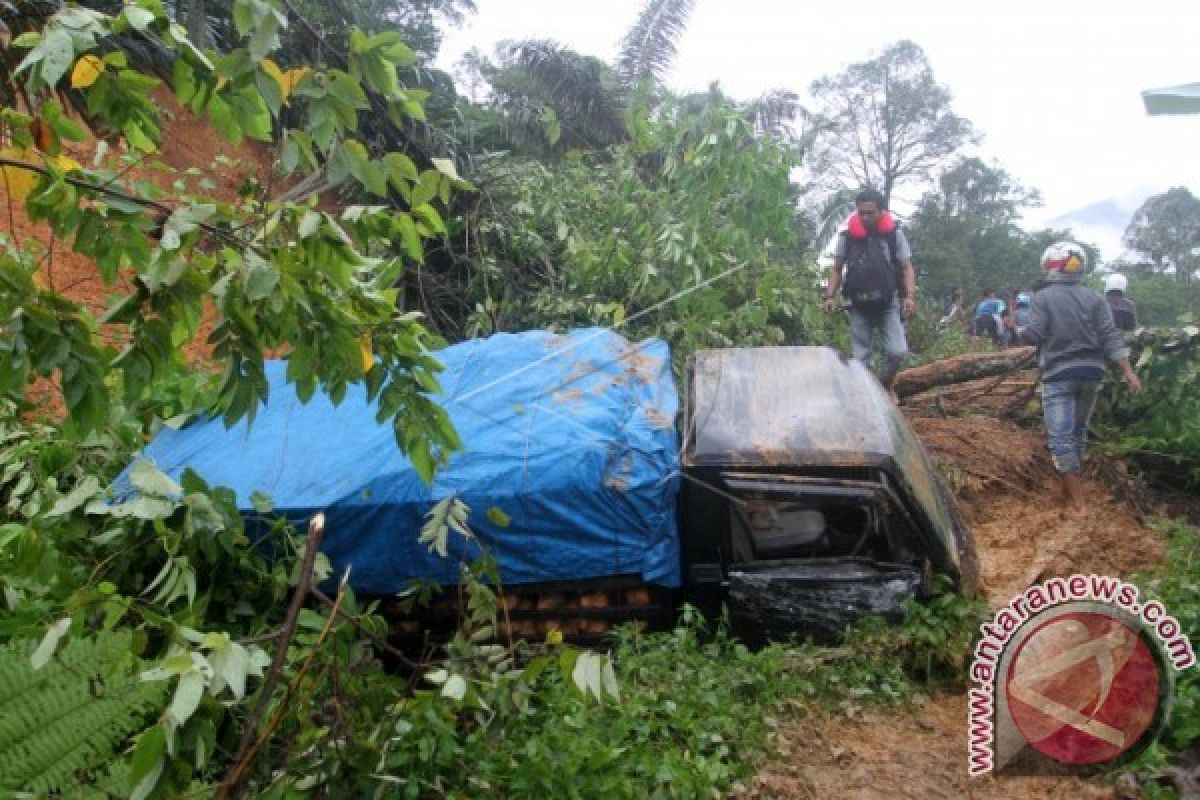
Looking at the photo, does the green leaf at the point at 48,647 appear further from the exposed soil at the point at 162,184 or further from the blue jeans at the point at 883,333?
the blue jeans at the point at 883,333

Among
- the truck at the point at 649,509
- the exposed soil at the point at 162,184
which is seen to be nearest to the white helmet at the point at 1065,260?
the truck at the point at 649,509

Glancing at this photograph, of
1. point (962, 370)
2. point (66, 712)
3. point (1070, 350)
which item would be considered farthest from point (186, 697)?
point (962, 370)

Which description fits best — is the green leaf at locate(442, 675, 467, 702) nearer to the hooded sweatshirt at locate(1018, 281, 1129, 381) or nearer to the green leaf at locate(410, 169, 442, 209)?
the green leaf at locate(410, 169, 442, 209)

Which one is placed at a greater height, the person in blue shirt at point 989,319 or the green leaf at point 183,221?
the green leaf at point 183,221

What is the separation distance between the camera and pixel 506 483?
11.2ft

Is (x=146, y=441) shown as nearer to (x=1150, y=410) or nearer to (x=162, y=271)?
(x=162, y=271)

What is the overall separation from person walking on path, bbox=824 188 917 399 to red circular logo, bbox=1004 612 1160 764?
12.2 feet

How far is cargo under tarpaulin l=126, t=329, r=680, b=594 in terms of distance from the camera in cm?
338

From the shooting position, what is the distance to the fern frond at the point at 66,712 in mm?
1448

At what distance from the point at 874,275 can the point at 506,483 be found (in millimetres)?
3429

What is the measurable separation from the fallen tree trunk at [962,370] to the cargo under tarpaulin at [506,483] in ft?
11.9

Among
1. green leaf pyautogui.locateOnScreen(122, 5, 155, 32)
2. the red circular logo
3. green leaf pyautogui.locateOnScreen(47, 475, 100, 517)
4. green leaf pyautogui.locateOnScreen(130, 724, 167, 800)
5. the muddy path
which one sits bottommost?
the muddy path

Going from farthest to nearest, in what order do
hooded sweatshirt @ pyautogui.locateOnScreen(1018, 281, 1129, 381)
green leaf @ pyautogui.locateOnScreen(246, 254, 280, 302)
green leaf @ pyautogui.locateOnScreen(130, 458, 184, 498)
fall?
hooded sweatshirt @ pyautogui.locateOnScreen(1018, 281, 1129, 381)
green leaf @ pyautogui.locateOnScreen(130, 458, 184, 498)
green leaf @ pyautogui.locateOnScreen(246, 254, 280, 302)

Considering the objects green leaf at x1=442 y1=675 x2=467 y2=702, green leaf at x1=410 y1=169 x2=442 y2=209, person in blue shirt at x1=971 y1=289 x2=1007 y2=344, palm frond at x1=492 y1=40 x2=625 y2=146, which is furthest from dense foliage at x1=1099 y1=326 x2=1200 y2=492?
palm frond at x1=492 y1=40 x2=625 y2=146
